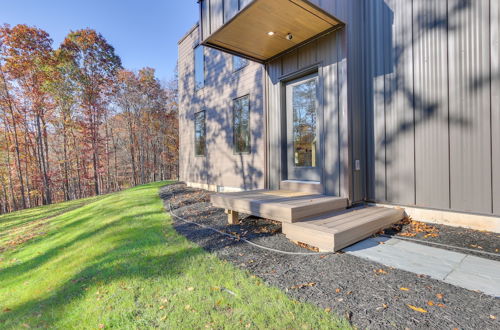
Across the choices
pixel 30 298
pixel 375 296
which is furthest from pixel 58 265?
pixel 375 296

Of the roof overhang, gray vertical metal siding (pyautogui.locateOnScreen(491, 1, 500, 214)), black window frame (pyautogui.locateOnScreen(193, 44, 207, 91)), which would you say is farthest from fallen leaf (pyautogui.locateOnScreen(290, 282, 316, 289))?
black window frame (pyautogui.locateOnScreen(193, 44, 207, 91))

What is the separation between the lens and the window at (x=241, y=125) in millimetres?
6235

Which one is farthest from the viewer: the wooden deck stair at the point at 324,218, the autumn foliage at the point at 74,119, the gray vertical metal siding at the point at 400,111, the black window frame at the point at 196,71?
the autumn foliage at the point at 74,119

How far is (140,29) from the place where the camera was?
15305 mm

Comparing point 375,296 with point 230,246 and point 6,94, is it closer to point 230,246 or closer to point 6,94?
point 230,246

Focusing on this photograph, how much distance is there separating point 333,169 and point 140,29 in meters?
17.4

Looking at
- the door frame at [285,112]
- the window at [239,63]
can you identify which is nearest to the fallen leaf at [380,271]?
the door frame at [285,112]

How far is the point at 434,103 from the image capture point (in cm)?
301

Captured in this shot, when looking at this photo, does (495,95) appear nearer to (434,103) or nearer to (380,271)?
(434,103)

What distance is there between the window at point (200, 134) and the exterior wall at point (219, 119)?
0.21 meters

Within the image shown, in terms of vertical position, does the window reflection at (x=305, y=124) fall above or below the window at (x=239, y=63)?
below

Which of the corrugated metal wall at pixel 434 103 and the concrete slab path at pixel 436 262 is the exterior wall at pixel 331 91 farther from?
the concrete slab path at pixel 436 262

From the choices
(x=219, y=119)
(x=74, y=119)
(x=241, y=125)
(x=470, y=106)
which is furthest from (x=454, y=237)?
(x=74, y=119)

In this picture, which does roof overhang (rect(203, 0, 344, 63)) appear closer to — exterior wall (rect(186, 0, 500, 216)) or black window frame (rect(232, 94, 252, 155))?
exterior wall (rect(186, 0, 500, 216))
